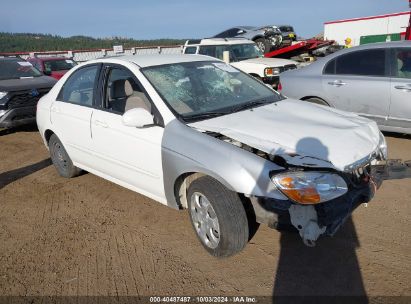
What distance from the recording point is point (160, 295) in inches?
105

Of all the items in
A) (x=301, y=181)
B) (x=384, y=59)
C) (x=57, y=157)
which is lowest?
(x=57, y=157)

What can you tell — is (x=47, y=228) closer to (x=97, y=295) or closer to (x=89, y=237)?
(x=89, y=237)

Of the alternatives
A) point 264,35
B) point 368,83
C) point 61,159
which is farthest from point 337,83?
point 264,35

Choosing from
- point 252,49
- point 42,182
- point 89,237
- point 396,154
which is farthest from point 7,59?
point 396,154

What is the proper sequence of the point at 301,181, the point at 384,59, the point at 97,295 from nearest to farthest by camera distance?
the point at 301,181
the point at 97,295
the point at 384,59

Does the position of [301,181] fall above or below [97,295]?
above

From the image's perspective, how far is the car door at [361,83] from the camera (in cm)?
526

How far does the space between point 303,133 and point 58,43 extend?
59.7 metres

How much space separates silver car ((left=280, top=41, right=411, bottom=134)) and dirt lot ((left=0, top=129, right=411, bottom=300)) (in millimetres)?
1396

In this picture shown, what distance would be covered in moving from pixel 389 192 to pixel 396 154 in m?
1.34

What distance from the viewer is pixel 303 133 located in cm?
297

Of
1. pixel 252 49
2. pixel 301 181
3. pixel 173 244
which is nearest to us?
pixel 301 181

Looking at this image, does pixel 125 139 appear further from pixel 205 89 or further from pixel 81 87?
pixel 81 87

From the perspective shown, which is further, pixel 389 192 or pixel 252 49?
pixel 252 49
